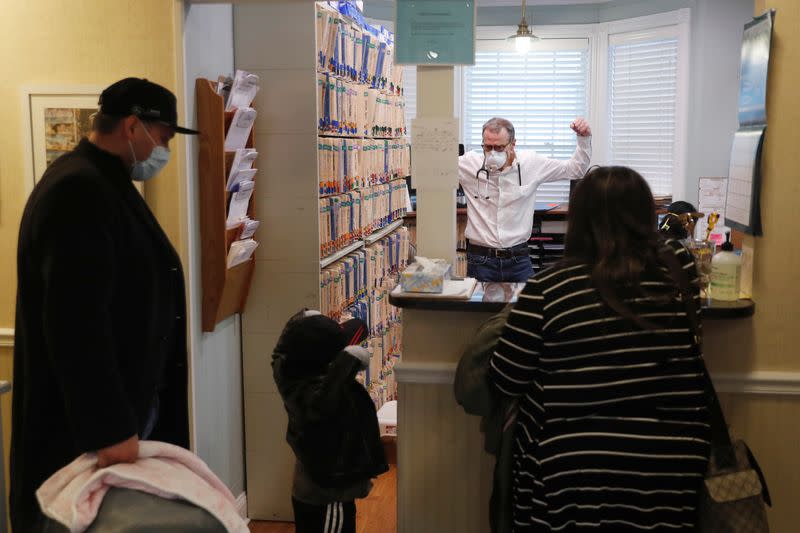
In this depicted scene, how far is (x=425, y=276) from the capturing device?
2.84m

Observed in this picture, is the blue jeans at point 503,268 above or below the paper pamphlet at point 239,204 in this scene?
below

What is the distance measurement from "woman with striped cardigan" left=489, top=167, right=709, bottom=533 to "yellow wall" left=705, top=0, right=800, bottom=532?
0.67m

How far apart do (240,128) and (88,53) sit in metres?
0.60

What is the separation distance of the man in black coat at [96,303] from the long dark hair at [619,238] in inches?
42.9

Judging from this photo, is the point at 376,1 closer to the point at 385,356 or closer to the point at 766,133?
the point at 385,356

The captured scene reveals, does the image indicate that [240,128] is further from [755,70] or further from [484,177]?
[484,177]

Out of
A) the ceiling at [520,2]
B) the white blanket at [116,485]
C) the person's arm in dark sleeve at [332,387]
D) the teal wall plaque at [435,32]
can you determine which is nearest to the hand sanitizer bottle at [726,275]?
the teal wall plaque at [435,32]

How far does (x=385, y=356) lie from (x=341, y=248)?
4.45 ft

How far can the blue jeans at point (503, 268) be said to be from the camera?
5.01m

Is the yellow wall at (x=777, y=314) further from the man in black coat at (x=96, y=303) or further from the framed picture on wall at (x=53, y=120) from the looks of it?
the framed picture on wall at (x=53, y=120)

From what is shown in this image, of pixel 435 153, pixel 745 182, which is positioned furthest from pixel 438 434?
pixel 745 182

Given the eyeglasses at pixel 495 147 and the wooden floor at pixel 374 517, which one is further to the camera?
the eyeglasses at pixel 495 147

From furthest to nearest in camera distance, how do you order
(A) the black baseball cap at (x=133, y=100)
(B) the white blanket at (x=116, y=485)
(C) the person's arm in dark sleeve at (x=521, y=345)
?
(A) the black baseball cap at (x=133, y=100) → (C) the person's arm in dark sleeve at (x=521, y=345) → (B) the white blanket at (x=116, y=485)

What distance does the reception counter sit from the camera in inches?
112
